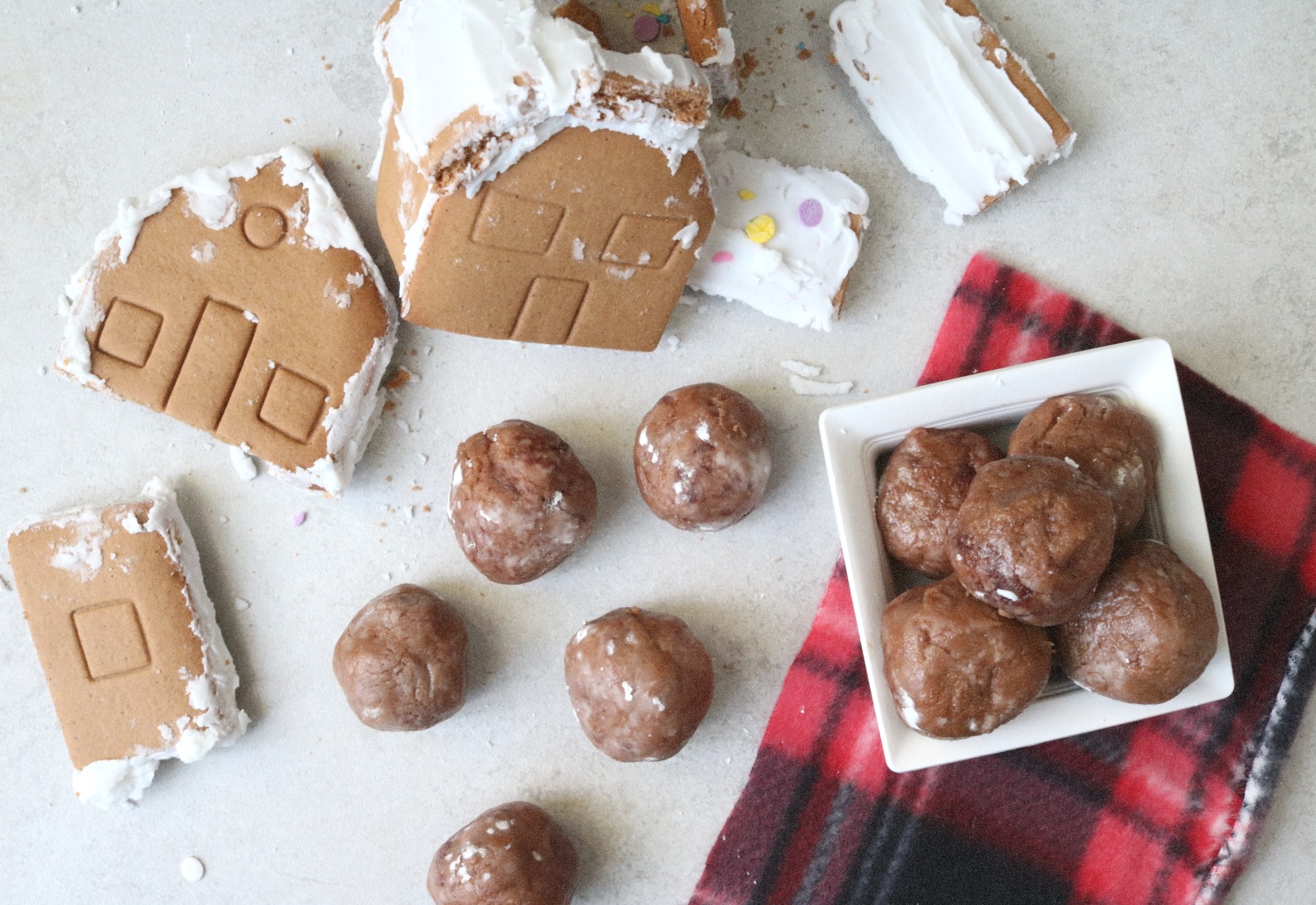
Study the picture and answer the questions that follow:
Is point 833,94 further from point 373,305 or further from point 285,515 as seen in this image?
point 285,515

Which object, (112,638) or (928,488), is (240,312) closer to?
(112,638)

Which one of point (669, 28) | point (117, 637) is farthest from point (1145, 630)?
point (117, 637)

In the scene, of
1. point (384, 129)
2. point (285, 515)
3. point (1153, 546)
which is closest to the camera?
point (1153, 546)

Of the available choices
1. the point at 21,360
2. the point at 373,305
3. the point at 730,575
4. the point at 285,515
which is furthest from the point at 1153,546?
the point at 21,360

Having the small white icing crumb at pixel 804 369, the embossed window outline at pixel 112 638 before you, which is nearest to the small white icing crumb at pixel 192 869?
the embossed window outline at pixel 112 638

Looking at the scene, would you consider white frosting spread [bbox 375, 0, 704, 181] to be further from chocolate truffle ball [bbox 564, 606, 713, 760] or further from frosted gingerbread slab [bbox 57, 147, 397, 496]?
chocolate truffle ball [bbox 564, 606, 713, 760]

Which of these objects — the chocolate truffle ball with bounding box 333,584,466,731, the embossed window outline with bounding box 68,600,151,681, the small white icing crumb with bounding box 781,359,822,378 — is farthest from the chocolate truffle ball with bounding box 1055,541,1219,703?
the embossed window outline with bounding box 68,600,151,681
